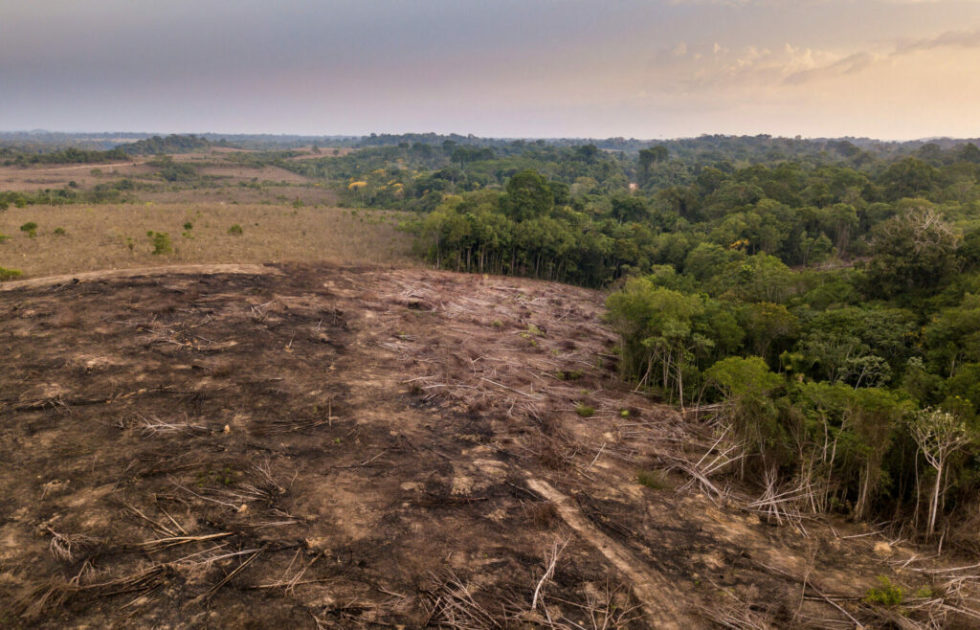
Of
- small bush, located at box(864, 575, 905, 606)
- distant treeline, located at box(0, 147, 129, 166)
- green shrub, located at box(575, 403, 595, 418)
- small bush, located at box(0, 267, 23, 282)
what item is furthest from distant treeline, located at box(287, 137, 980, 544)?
distant treeline, located at box(0, 147, 129, 166)

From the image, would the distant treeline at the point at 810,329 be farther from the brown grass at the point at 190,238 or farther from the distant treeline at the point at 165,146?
the distant treeline at the point at 165,146

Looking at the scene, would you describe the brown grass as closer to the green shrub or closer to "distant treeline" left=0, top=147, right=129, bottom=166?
the green shrub

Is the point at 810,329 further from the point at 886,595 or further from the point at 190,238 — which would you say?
the point at 190,238

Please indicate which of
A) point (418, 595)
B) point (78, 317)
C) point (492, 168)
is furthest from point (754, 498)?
point (492, 168)

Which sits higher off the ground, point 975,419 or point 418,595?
point 975,419

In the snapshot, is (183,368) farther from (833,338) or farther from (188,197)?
(188,197)

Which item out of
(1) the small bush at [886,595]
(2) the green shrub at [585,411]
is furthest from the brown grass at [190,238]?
(1) the small bush at [886,595]
